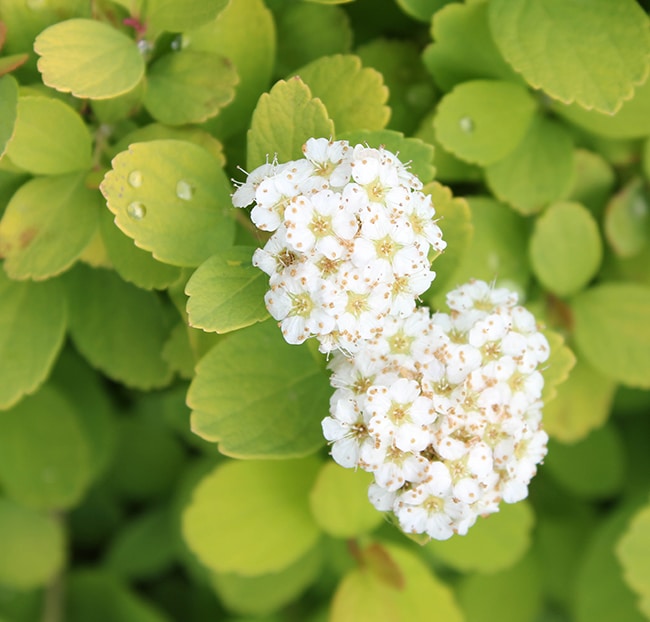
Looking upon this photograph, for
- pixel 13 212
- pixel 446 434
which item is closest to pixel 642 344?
pixel 446 434

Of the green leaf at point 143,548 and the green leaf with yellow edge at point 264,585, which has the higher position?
the green leaf with yellow edge at point 264,585

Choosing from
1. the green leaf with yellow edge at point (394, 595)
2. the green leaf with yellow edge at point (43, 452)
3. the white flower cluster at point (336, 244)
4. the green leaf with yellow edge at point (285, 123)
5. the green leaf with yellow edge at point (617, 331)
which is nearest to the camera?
the white flower cluster at point (336, 244)

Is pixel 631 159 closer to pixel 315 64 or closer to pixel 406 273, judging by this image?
pixel 315 64

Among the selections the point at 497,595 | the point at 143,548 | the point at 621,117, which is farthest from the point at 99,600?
the point at 621,117

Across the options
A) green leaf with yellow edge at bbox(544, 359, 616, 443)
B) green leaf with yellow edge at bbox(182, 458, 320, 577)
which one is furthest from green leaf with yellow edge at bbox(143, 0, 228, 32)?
green leaf with yellow edge at bbox(544, 359, 616, 443)

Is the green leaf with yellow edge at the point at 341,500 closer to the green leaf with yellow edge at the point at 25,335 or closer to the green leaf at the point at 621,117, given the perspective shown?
the green leaf with yellow edge at the point at 25,335

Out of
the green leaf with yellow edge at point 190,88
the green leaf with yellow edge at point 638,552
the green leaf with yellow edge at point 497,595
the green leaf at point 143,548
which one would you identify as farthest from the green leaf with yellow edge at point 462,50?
the green leaf at point 143,548
